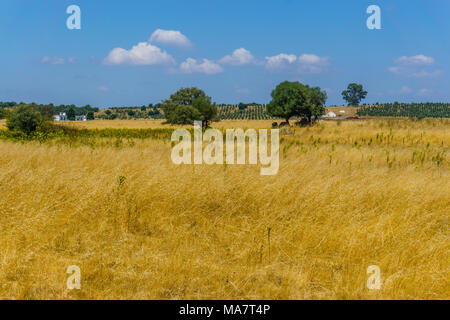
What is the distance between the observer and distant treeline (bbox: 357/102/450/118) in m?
104

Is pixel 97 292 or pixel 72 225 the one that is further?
pixel 72 225

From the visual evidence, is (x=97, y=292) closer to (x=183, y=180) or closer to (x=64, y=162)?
(x=183, y=180)

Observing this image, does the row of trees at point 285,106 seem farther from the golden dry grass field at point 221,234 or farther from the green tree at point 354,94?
the green tree at point 354,94

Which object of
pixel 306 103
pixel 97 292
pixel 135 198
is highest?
pixel 306 103

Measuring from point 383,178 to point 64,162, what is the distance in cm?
650

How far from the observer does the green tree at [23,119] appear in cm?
2908

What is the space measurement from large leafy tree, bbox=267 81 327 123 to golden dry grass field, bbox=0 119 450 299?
44148 millimetres

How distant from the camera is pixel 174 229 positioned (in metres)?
3.96

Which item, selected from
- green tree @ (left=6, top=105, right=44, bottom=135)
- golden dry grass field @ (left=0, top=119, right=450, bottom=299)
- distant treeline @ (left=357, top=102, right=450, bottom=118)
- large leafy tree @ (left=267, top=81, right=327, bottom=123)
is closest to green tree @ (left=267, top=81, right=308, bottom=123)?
large leafy tree @ (left=267, top=81, right=327, bottom=123)

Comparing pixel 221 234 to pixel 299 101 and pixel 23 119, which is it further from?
pixel 299 101

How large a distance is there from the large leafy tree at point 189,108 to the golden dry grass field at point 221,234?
48.0 m

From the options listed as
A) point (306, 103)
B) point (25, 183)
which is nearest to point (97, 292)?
point (25, 183)

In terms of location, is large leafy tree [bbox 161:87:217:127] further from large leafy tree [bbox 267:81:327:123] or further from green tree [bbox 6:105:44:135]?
green tree [bbox 6:105:44:135]

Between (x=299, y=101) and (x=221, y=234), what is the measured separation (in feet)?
156
